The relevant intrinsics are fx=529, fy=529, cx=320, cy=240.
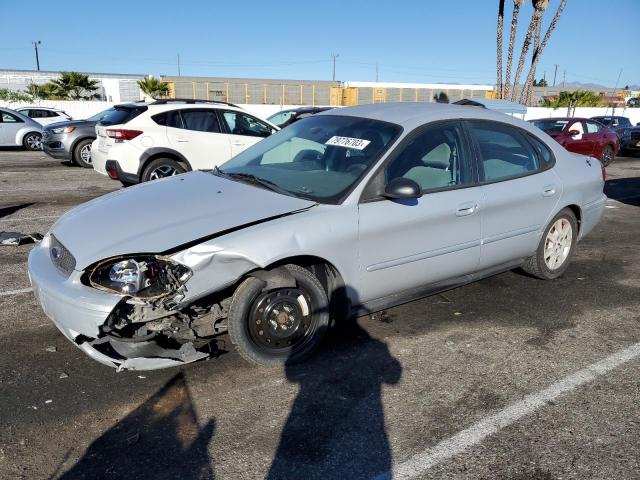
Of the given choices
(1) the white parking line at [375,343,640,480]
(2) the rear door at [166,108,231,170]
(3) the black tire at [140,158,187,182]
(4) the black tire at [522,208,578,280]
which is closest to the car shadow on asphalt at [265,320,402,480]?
(1) the white parking line at [375,343,640,480]

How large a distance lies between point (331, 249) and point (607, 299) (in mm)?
2928

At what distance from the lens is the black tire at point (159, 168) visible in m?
8.43

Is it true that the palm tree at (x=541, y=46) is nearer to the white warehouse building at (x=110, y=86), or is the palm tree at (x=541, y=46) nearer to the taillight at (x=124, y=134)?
the taillight at (x=124, y=134)

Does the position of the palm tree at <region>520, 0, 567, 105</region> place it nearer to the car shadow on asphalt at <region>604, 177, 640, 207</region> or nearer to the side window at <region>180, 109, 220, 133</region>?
the car shadow on asphalt at <region>604, 177, 640, 207</region>

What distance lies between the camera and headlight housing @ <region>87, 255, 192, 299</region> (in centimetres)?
290

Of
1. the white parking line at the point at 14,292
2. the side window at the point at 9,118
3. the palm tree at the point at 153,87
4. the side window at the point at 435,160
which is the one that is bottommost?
the white parking line at the point at 14,292

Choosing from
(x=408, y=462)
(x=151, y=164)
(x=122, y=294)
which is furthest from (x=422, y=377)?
(x=151, y=164)

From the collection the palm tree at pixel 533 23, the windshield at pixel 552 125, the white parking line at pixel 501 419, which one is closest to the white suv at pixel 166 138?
the white parking line at pixel 501 419

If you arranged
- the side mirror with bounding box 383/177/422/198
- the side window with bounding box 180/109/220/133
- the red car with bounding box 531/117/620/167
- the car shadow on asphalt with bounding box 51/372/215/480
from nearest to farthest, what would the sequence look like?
1. the car shadow on asphalt with bounding box 51/372/215/480
2. the side mirror with bounding box 383/177/422/198
3. the side window with bounding box 180/109/220/133
4. the red car with bounding box 531/117/620/167

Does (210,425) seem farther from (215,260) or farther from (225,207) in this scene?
(225,207)

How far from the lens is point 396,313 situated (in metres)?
4.31

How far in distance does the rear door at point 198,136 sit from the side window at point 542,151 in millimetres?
5513

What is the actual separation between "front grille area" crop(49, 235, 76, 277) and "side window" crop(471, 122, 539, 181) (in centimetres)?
303

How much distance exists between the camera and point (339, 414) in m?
2.93
